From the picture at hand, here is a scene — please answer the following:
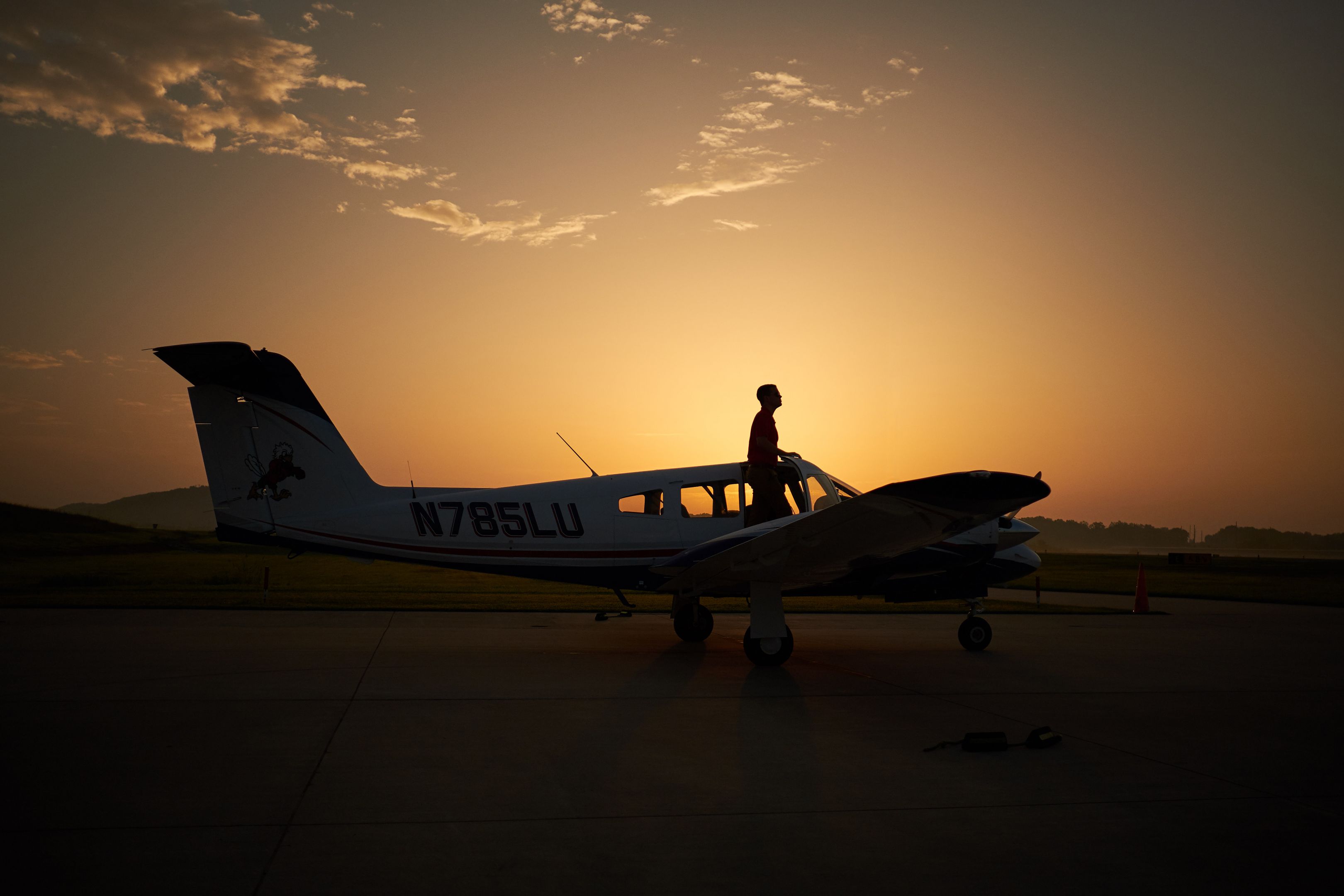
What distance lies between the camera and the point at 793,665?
9375 mm

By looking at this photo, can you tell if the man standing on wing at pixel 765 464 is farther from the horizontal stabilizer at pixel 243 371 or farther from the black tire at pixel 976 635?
the horizontal stabilizer at pixel 243 371

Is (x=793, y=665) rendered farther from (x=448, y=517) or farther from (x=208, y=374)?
(x=208, y=374)

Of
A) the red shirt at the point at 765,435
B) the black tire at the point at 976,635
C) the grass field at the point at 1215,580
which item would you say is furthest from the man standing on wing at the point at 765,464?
the grass field at the point at 1215,580

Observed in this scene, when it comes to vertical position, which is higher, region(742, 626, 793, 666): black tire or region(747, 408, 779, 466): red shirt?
region(747, 408, 779, 466): red shirt

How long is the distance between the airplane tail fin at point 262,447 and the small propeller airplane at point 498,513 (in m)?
0.02

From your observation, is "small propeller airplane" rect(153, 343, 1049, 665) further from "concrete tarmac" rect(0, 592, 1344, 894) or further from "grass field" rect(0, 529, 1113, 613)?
"grass field" rect(0, 529, 1113, 613)

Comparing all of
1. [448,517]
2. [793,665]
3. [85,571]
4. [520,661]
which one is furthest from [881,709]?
[85,571]

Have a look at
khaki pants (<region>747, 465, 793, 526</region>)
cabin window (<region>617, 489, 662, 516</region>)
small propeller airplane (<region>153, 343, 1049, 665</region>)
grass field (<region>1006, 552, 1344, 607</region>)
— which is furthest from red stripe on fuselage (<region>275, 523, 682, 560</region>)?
grass field (<region>1006, 552, 1344, 607</region>)

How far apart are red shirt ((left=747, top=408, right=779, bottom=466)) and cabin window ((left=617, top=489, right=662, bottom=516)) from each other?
1.46 m

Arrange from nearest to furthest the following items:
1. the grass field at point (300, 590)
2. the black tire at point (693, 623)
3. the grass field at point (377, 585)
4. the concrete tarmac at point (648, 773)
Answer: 1. the concrete tarmac at point (648, 773)
2. the black tire at point (693, 623)
3. the grass field at point (300, 590)
4. the grass field at point (377, 585)

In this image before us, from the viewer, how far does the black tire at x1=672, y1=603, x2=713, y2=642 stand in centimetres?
1128

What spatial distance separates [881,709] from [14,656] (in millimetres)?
9100

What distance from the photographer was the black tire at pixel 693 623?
37.0 ft

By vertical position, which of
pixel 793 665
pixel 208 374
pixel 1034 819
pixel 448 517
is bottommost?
pixel 793 665
